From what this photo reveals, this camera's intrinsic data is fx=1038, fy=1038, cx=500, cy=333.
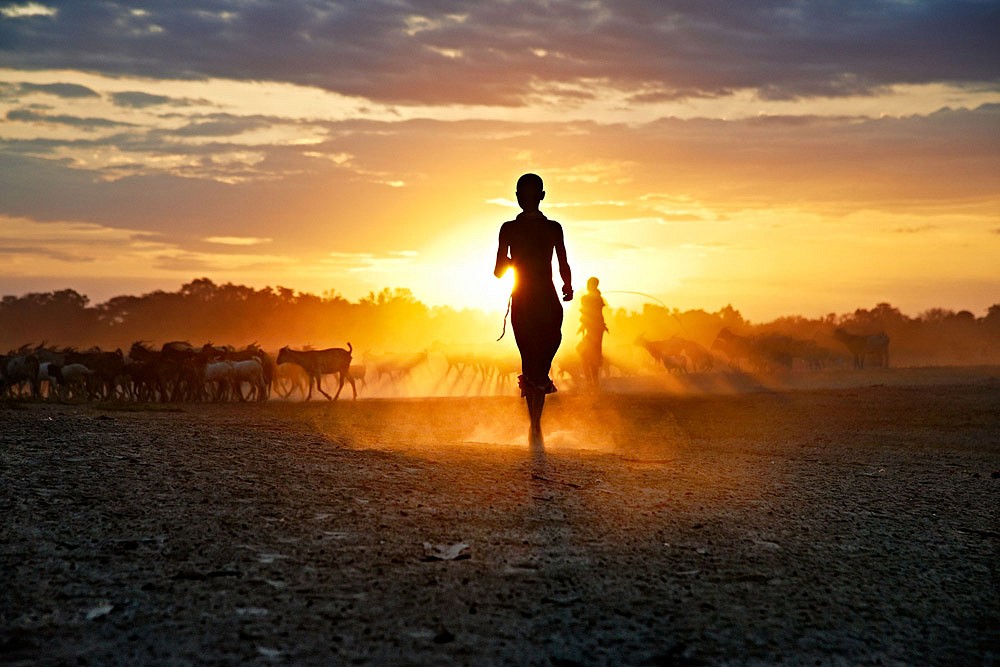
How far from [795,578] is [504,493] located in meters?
2.34

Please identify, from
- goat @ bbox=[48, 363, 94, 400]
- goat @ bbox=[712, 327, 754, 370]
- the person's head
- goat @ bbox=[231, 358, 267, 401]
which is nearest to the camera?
the person's head

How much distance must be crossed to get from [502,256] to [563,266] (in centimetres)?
63

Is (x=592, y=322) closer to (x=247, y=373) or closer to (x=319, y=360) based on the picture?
(x=247, y=373)

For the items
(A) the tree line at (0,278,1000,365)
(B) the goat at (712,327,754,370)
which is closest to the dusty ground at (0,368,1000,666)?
(B) the goat at (712,327,754,370)

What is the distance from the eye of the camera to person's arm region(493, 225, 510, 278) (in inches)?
410

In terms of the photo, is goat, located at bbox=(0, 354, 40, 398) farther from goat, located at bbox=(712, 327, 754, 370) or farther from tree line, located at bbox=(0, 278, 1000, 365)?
tree line, located at bbox=(0, 278, 1000, 365)

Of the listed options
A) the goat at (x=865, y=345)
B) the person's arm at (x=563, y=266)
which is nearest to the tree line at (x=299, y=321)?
the goat at (x=865, y=345)

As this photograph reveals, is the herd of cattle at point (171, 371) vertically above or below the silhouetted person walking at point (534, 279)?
below

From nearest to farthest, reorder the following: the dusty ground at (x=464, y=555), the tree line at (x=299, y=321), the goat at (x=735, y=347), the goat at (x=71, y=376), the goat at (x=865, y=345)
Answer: the dusty ground at (x=464, y=555), the goat at (x=71, y=376), the goat at (x=735, y=347), the goat at (x=865, y=345), the tree line at (x=299, y=321)

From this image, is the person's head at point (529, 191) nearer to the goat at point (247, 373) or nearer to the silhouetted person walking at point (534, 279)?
the silhouetted person walking at point (534, 279)

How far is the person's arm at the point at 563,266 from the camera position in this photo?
1042 centimetres

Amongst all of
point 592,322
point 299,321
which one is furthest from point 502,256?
point 299,321

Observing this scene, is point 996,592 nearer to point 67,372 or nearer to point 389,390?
point 67,372

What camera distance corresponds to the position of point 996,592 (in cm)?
628
